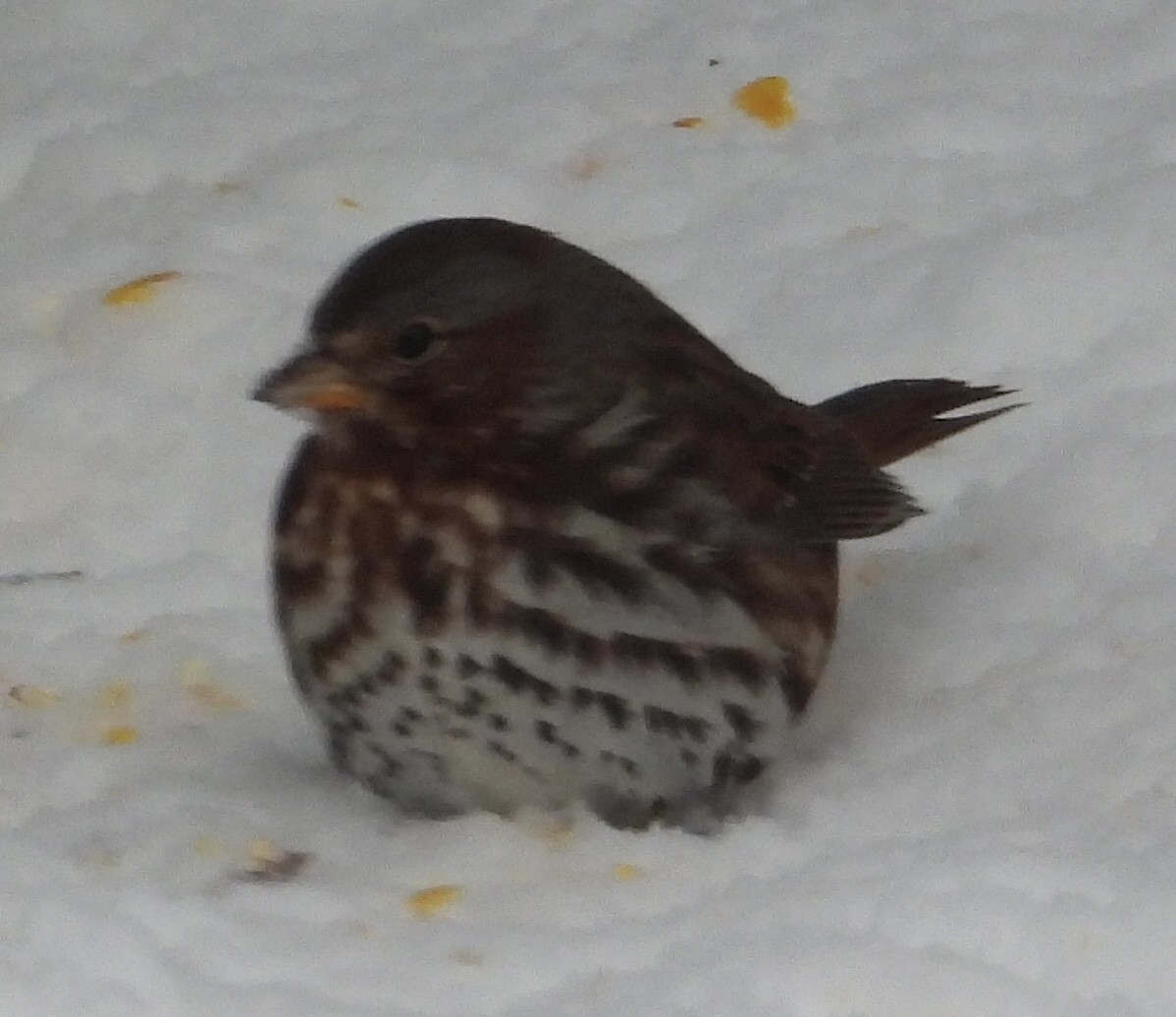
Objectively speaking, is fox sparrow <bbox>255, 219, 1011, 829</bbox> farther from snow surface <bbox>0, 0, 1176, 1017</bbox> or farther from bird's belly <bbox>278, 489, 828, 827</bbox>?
snow surface <bbox>0, 0, 1176, 1017</bbox>

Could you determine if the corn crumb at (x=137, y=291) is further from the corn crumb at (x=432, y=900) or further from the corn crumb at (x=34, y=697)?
the corn crumb at (x=432, y=900)

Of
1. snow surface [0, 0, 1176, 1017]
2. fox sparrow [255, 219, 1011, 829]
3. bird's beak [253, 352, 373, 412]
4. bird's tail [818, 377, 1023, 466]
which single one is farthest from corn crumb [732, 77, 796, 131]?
bird's beak [253, 352, 373, 412]

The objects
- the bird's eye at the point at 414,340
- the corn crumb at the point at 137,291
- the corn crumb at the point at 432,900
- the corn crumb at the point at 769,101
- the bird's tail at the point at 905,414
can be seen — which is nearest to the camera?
the corn crumb at the point at 432,900

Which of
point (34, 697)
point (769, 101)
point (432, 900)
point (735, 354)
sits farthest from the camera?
point (769, 101)

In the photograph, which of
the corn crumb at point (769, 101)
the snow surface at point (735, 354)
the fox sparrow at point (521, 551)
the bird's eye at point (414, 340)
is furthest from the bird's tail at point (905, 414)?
the corn crumb at point (769, 101)

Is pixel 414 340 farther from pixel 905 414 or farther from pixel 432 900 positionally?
pixel 905 414

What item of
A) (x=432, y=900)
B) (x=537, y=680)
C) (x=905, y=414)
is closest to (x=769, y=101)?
(x=905, y=414)

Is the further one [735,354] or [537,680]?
[735,354]
